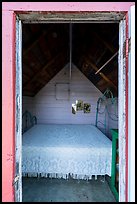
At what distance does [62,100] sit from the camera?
20.4 ft

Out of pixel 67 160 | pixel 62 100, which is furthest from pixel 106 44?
pixel 62 100

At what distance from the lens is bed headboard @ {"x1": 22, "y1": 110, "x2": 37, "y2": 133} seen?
551 cm

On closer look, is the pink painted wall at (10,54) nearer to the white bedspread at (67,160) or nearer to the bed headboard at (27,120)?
the white bedspread at (67,160)

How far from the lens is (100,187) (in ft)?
9.87

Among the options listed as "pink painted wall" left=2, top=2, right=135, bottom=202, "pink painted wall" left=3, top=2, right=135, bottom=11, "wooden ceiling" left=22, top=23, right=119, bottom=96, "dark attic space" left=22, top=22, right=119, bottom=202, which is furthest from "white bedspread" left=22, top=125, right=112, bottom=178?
"pink painted wall" left=3, top=2, right=135, bottom=11

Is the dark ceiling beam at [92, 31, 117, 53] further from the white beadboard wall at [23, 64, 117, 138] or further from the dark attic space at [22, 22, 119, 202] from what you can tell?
the white beadboard wall at [23, 64, 117, 138]

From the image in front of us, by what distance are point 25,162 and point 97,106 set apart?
11.8 ft

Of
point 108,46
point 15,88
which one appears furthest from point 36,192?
point 108,46

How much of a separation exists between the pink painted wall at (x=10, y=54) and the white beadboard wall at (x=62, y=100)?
494 cm

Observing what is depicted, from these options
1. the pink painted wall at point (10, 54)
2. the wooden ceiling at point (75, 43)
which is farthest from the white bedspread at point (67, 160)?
the pink painted wall at point (10, 54)

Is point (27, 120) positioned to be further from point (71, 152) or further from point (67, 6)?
point (67, 6)

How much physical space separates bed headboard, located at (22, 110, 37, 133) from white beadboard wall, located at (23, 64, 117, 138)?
0.17 meters

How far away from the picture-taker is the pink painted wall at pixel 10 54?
1231 millimetres

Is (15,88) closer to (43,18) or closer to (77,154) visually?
(43,18)
